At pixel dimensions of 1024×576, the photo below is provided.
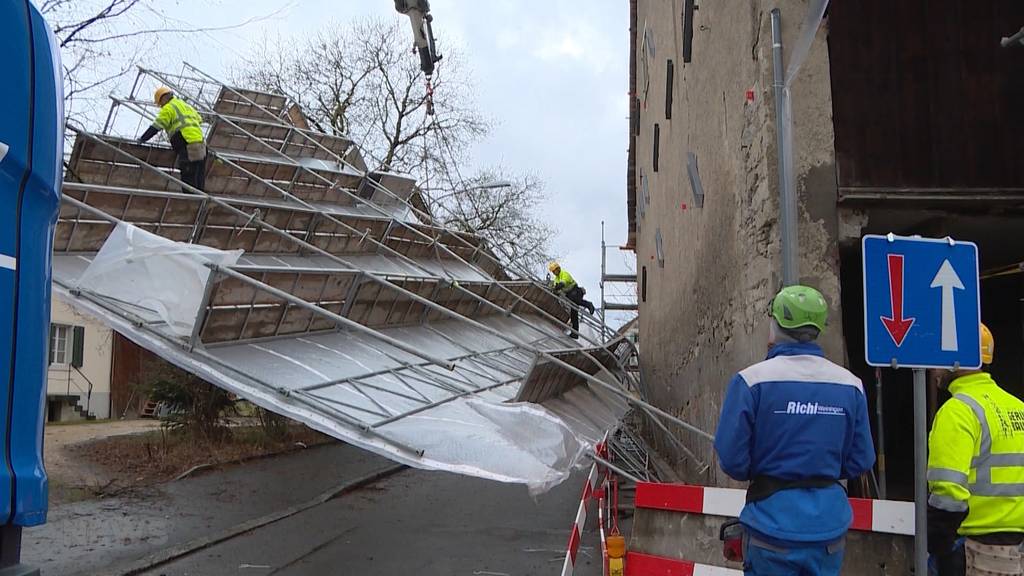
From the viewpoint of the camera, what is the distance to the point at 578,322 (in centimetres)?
1614

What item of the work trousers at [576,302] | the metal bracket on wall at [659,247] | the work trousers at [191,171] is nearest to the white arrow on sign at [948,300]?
the metal bracket on wall at [659,247]

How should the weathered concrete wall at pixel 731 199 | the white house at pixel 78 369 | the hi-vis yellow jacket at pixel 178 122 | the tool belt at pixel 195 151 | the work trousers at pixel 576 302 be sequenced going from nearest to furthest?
1. the weathered concrete wall at pixel 731 199
2. the hi-vis yellow jacket at pixel 178 122
3. the tool belt at pixel 195 151
4. the work trousers at pixel 576 302
5. the white house at pixel 78 369

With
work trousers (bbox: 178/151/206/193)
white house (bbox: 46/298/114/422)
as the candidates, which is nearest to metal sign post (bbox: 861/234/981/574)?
work trousers (bbox: 178/151/206/193)

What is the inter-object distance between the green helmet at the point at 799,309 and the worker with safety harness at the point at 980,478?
0.97 meters

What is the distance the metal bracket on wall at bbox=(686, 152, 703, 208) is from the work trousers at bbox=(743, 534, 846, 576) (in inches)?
195

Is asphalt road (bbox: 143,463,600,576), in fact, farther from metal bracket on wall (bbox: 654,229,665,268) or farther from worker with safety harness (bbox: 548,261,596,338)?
worker with safety harness (bbox: 548,261,596,338)

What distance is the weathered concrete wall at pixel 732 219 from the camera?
5473 mm

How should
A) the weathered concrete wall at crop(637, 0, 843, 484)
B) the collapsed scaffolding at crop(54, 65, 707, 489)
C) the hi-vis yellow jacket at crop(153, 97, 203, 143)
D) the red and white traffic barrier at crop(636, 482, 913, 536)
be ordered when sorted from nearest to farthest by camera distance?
the red and white traffic barrier at crop(636, 482, 913, 536)
the collapsed scaffolding at crop(54, 65, 707, 489)
the weathered concrete wall at crop(637, 0, 843, 484)
the hi-vis yellow jacket at crop(153, 97, 203, 143)

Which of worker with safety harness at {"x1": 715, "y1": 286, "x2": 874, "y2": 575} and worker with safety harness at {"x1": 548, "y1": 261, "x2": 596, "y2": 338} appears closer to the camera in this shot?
worker with safety harness at {"x1": 715, "y1": 286, "x2": 874, "y2": 575}

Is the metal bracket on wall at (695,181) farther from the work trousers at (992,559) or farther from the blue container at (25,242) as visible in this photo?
the blue container at (25,242)

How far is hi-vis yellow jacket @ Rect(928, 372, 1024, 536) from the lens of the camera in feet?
12.2

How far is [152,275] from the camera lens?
605 cm

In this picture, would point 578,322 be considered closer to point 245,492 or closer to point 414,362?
point 245,492

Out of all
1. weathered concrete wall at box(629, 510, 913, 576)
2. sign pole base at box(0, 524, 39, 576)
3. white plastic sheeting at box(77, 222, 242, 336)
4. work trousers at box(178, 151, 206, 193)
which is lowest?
weathered concrete wall at box(629, 510, 913, 576)
